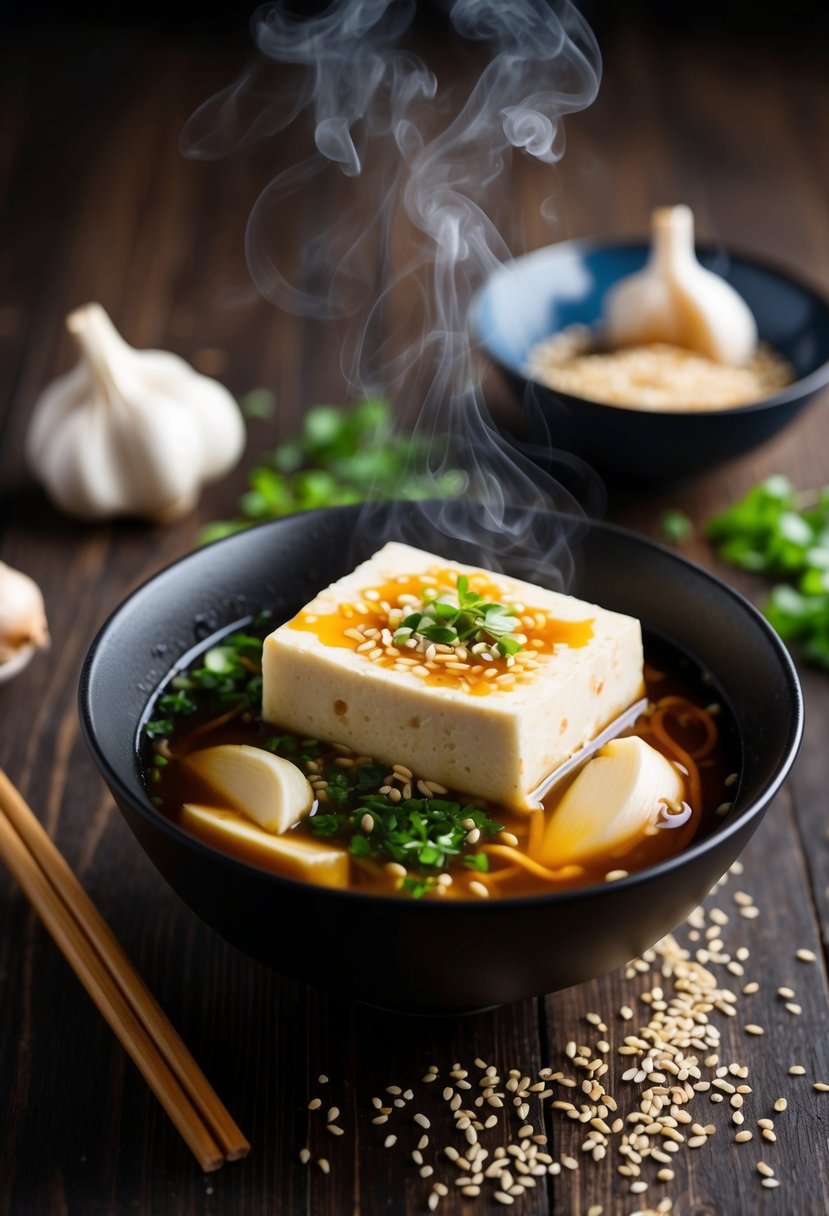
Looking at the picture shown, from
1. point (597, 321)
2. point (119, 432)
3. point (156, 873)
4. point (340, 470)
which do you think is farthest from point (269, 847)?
point (597, 321)

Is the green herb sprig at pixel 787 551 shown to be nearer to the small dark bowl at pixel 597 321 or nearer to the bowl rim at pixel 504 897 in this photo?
the small dark bowl at pixel 597 321

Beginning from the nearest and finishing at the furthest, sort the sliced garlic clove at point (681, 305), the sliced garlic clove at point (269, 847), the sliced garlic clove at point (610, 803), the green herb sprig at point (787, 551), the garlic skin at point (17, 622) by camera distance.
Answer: the sliced garlic clove at point (269, 847) < the sliced garlic clove at point (610, 803) < the garlic skin at point (17, 622) < the green herb sprig at point (787, 551) < the sliced garlic clove at point (681, 305)

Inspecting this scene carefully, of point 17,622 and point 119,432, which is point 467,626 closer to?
point 17,622

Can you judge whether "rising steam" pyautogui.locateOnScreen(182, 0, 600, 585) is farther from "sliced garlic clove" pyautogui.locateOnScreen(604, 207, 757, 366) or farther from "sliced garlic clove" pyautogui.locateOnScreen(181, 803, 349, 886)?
"sliced garlic clove" pyautogui.locateOnScreen(181, 803, 349, 886)

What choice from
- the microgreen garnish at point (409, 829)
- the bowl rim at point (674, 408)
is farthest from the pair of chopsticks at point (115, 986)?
the bowl rim at point (674, 408)

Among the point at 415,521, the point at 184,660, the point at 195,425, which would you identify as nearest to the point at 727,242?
the point at 195,425

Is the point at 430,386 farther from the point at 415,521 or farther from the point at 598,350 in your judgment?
the point at 415,521

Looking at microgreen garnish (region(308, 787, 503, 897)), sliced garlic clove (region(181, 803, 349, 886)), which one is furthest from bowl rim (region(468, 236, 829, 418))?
sliced garlic clove (region(181, 803, 349, 886))
